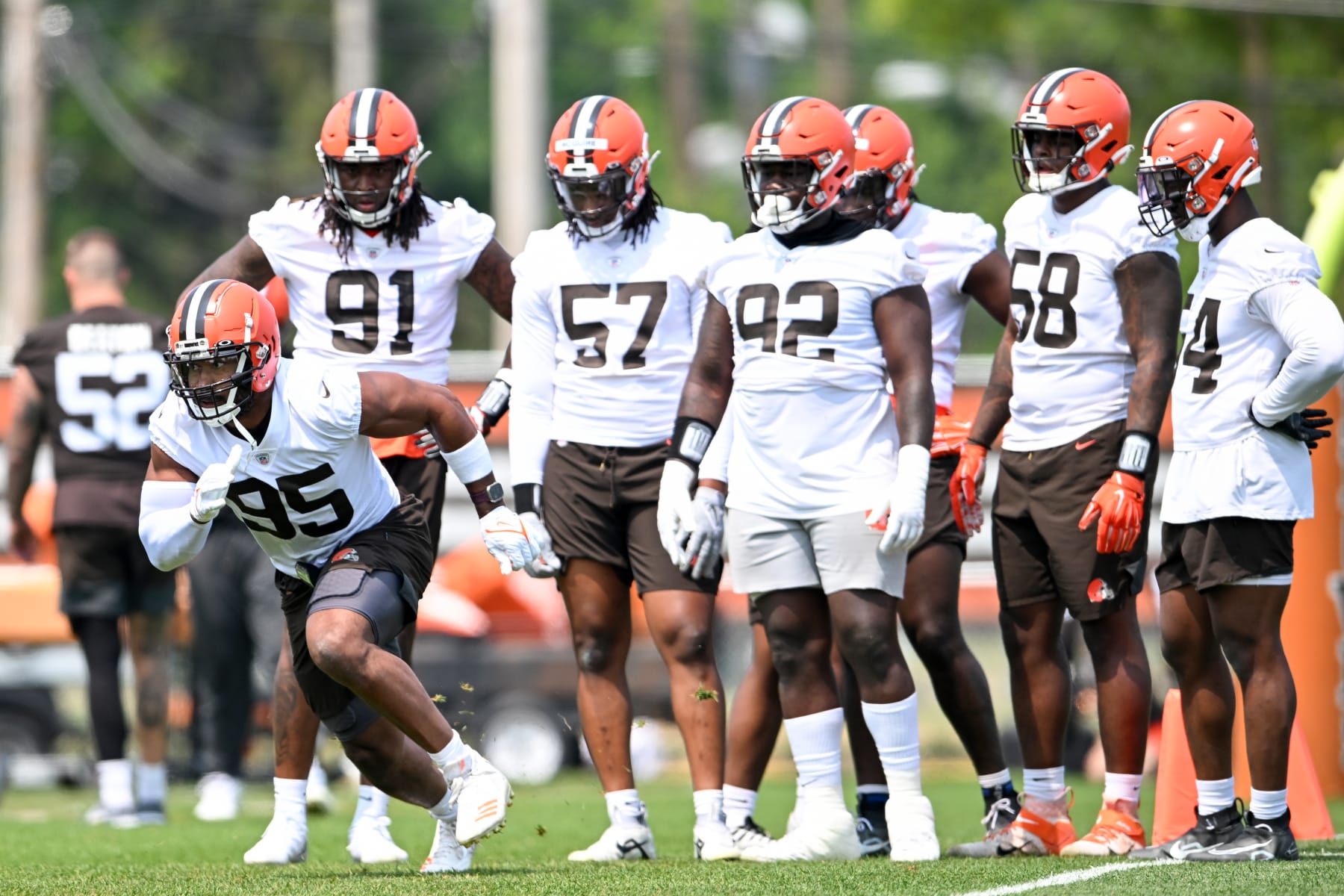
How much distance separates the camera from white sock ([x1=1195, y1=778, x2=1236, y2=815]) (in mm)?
5648

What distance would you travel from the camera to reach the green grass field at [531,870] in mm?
4969

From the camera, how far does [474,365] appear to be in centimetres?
1140

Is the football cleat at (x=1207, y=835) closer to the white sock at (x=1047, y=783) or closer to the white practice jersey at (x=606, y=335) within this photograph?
the white sock at (x=1047, y=783)

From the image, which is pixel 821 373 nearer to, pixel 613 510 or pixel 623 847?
pixel 613 510

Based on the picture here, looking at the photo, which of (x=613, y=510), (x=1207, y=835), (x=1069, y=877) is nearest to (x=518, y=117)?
(x=613, y=510)

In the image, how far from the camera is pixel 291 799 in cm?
611

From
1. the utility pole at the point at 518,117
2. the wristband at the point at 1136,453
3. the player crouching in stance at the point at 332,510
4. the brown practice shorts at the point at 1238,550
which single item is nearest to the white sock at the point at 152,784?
the player crouching in stance at the point at 332,510

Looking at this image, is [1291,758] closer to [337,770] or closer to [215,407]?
[215,407]

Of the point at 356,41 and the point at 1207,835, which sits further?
the point at 356,41

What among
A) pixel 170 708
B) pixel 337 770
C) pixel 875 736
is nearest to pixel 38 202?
pixel 170 708

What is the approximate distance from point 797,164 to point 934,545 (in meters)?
1.36

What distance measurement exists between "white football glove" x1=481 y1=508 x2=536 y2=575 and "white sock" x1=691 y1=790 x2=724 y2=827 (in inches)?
40.3

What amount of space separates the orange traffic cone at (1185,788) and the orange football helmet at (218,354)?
127 inches

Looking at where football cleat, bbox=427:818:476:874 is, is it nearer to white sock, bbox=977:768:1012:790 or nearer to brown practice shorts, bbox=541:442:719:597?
brown practice shorts, bbox=541:442:719:597
